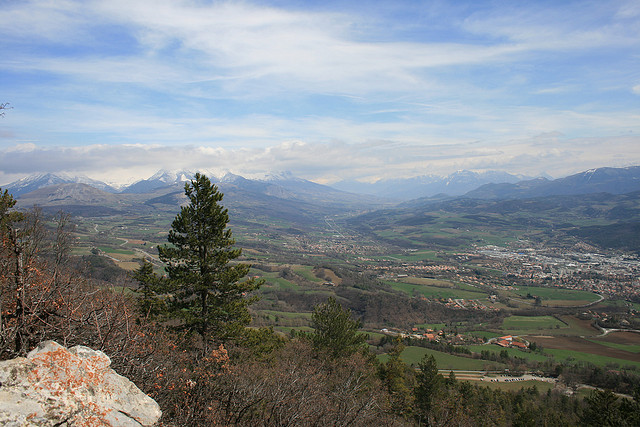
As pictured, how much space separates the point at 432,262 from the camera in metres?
122

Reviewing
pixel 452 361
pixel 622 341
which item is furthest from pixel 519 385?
pixel 622 341

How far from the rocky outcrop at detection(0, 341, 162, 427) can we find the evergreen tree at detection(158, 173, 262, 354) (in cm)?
961

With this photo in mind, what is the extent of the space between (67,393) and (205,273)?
35.4 ft

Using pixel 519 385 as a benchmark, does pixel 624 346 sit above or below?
above

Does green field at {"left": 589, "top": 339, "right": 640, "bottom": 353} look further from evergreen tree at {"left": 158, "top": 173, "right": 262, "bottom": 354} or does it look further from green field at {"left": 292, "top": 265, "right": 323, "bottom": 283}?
evergreen tree at {"left": 158, "top": 173, "right": 262, "bottom": 354}

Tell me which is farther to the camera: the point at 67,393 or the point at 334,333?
the point at 334,333

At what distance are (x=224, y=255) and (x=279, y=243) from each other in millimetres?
136502

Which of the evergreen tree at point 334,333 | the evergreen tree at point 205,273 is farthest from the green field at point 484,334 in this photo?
the evergreen tree at point 205,273

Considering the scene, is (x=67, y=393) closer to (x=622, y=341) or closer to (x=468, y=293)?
(x=622, y=341)

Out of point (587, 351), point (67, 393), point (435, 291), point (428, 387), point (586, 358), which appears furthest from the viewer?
point (435, 291)

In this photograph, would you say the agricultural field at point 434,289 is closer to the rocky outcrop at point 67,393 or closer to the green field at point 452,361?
the green field at point 452,361

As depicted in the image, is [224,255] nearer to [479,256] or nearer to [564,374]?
[564,374]

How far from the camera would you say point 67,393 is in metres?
4.84

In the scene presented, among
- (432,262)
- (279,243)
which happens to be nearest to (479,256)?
(432,262)
